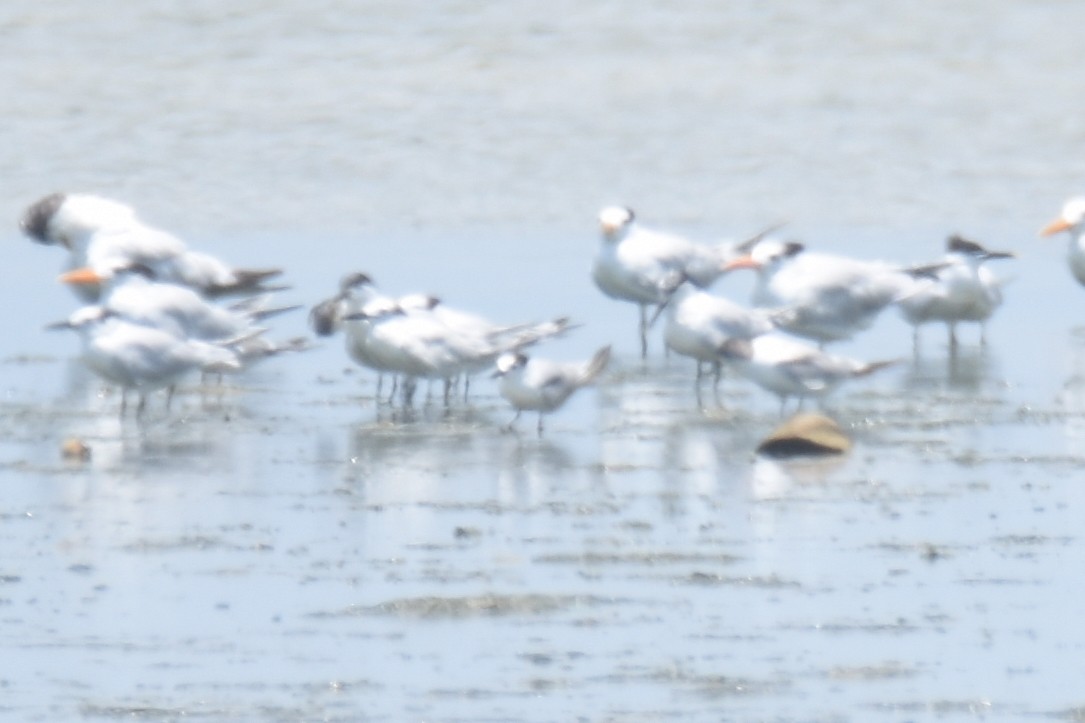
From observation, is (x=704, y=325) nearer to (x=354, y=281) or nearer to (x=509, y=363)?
(x=509, y=363)

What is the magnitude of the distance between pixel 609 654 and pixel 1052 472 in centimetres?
296

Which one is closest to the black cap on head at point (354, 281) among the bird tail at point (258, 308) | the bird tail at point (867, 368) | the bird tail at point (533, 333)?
the bird tail at point (258, 308)

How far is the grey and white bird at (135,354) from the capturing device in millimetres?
9867

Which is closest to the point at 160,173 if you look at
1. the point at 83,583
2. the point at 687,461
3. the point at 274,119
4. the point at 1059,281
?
the point at 274,119

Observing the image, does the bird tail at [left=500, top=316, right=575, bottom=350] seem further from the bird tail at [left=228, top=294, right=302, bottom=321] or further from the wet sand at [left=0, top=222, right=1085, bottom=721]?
the bird tail at [left=228, top=294, right=302, bottom=321]

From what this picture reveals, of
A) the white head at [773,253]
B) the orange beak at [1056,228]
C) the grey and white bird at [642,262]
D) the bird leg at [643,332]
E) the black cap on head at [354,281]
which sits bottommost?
the bird leg at [643,332]

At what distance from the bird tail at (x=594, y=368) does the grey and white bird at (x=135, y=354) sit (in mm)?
1491

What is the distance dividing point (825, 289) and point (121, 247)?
366cm

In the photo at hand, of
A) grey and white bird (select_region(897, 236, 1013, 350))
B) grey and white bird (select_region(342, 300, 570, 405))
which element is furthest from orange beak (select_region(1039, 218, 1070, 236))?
grey and white bird (select_region(342, 300, 570, 405))

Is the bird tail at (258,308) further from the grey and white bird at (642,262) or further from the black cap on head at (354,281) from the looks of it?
the grey and white bird at (642,262)

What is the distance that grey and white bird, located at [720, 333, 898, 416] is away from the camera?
9750 mm

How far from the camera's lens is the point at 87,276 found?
11641mm

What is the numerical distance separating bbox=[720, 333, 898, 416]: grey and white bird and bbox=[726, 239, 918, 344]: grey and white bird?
1.60 meters

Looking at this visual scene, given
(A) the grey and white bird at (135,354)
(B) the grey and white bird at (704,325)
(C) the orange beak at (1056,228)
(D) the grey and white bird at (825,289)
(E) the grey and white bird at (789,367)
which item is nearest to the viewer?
(E) the grey and white bird at (789,367)
